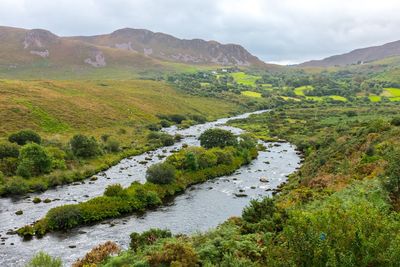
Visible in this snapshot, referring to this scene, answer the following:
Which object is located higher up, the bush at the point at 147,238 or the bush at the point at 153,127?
the bush at the point at 147,238

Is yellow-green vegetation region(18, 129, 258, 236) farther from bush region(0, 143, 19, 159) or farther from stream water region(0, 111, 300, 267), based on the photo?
bush region(0, 143, 19, 159)

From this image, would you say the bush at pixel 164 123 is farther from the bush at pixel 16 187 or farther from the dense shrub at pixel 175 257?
the dense shrub at pixel 175 257

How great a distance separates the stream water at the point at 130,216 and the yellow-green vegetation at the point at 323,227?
736cm

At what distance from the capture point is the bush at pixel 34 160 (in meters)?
65.8

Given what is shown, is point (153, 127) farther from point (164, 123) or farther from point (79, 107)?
point (79, 107)

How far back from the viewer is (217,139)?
90938mm

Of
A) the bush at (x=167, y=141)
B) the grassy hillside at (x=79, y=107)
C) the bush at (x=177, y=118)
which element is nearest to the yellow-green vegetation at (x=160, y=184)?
the bush at (x=167, y=141)

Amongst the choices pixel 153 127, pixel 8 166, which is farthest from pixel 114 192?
pixel 153 127

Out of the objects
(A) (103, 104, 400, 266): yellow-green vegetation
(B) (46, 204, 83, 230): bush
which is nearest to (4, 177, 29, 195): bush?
(B) (46, 204, 83, 230): bush

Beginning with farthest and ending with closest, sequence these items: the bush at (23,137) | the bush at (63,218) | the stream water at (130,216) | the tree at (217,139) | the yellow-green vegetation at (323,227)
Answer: the tree at (217,139)
the bush at (23,137)
the bush at (63,218)
the stream water at (130,216)
the yellow-green vegetation at (323,227)

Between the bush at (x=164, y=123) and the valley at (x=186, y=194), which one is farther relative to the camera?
the bush at (x=164, y=123)

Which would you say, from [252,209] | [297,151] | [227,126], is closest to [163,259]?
[252,209]

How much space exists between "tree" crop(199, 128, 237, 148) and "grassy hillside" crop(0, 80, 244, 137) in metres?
38.5

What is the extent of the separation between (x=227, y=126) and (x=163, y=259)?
405 feet
